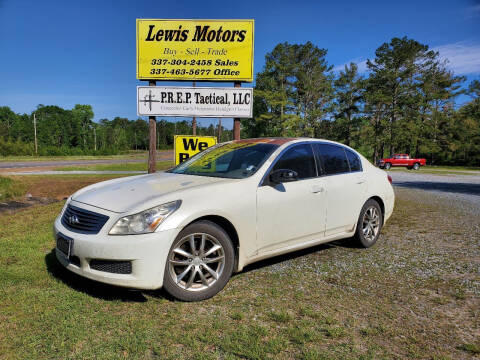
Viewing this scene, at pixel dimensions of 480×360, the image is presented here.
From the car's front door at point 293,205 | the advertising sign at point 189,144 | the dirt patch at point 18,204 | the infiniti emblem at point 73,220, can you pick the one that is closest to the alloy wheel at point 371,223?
the car's front door at point 293,205

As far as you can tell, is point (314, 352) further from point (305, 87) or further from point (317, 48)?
point (317, 48)

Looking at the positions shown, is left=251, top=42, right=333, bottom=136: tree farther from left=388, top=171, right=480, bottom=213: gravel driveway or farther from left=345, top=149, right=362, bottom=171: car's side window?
left=345, top=149, right=362, bottom=171: car's side window

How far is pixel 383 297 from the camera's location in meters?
3.24

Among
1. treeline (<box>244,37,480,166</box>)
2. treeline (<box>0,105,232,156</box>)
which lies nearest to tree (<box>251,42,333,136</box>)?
treeline (<box>244,37,480,166</box>)

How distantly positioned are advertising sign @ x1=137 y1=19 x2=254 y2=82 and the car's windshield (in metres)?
4.63

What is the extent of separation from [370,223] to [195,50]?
6297mm

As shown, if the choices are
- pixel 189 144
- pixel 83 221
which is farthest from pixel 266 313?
pixel 189 144

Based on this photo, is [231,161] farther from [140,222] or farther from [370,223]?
[370,223]

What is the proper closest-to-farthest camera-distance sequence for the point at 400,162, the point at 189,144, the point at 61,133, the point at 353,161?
the point at 353,161
the point at 189,144
the point at 400,162
the point at 61,133

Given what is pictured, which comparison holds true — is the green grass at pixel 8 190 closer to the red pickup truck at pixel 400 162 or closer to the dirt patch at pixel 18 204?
the dirt patch at pixel 18 204

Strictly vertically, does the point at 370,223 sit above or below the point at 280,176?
below

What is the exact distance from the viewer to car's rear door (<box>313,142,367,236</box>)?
13.9 feet

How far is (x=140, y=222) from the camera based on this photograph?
282cm

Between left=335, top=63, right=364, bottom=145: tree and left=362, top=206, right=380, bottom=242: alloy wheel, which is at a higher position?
left=335, top=63, right=364, bottom=145: tree
